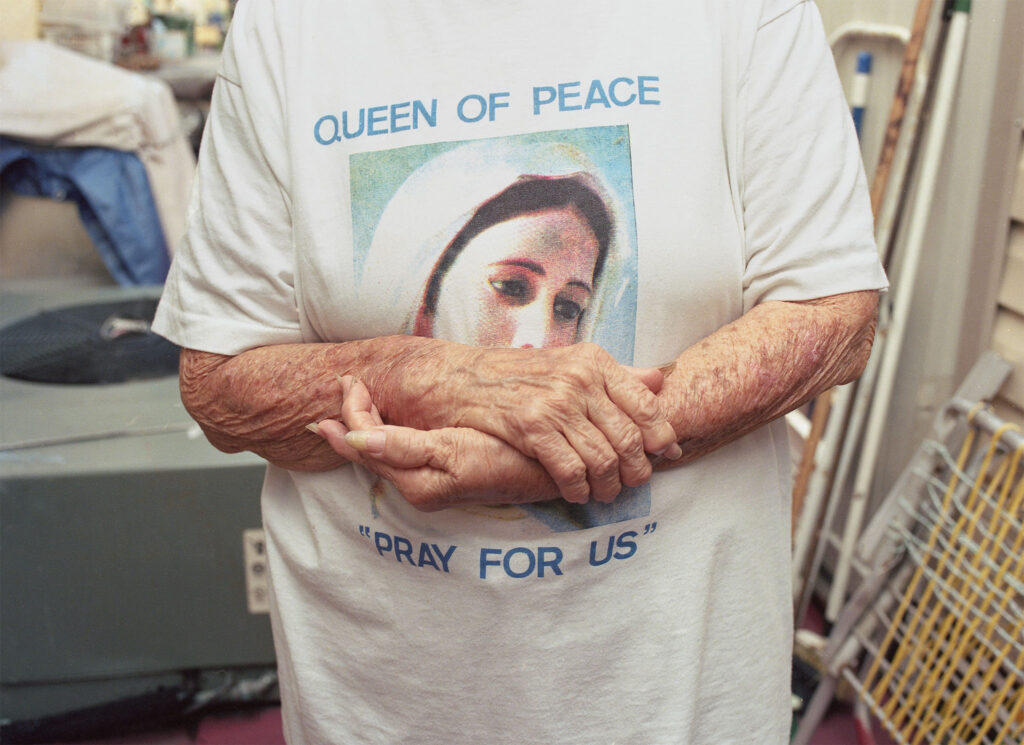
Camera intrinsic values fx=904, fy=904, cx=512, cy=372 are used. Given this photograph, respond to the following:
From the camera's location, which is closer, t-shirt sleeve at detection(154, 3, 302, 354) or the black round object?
t-shirt sleeve at detection(154, 3, 302, 354)

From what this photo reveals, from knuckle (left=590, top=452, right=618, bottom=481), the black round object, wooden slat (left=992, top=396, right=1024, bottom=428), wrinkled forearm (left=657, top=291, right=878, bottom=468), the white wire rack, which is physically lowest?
the white wire rack

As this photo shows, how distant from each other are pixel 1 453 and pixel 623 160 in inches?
60.3

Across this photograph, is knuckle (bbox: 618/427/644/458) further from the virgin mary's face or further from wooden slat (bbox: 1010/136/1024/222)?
wooden slat (bbox: 1010/136/1024/222)

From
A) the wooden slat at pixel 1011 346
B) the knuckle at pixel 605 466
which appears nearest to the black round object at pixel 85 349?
the knuckle at pixel 605 466

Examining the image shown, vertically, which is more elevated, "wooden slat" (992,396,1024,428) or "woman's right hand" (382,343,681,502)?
"woman's right hand" (382,343,681,502)

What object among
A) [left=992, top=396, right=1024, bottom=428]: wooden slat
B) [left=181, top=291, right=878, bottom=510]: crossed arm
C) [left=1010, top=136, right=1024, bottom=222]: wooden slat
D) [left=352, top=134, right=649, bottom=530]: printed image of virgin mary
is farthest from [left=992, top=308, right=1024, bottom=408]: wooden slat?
[left=352, top=134, right=649, bottom=530]: printed image of virgin mary

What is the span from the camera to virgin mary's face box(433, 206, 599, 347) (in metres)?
0.88

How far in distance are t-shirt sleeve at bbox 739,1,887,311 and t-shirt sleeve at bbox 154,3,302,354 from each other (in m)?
0.48

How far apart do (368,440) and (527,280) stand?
0.75ft

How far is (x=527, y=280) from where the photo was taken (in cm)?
89

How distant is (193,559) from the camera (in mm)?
1918

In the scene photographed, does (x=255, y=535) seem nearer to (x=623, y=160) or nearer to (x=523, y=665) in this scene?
(x=523, y=665)

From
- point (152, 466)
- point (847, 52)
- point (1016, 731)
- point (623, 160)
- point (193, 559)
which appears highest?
point (847, 52)

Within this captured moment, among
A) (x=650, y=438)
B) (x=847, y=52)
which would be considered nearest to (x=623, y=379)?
(x=650, y=438)
